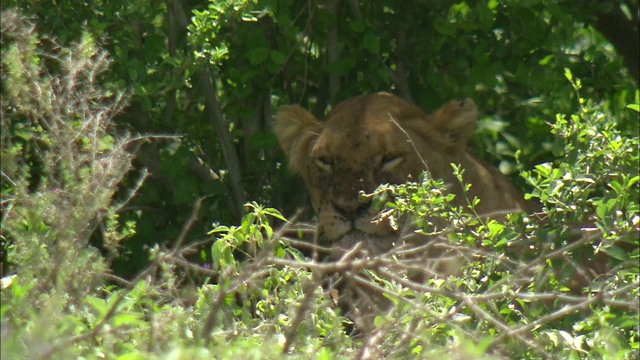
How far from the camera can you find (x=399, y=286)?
3885 mm

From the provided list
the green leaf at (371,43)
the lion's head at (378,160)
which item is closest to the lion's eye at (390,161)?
the lion's head at (378,160)

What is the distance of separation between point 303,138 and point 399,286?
214 cm

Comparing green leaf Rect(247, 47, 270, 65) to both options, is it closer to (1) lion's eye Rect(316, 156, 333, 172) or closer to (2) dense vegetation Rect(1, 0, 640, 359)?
(2) dense vegetation Rect(1, 0, 640, 359)

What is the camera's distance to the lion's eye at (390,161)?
5457mm

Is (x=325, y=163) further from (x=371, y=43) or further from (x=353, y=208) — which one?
(x=371, y=43)

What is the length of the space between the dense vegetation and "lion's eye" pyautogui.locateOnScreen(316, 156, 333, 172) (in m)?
0.35

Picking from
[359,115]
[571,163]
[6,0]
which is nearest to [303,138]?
[359,115]

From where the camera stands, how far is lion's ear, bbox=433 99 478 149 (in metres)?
5.66

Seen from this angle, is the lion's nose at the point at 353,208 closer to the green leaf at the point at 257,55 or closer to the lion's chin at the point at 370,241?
the lion's chin at the point at 370,241

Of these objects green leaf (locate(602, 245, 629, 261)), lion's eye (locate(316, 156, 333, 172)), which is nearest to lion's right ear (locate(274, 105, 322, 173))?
lion's eye (locate(316, 156, 333, 172))

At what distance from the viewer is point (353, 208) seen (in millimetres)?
5250

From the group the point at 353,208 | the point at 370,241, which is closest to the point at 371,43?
the point at 353,208

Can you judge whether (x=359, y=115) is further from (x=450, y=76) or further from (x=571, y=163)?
(x=571, y=163)

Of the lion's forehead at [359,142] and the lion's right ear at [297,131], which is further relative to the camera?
the lion's right ear at [297,131]
